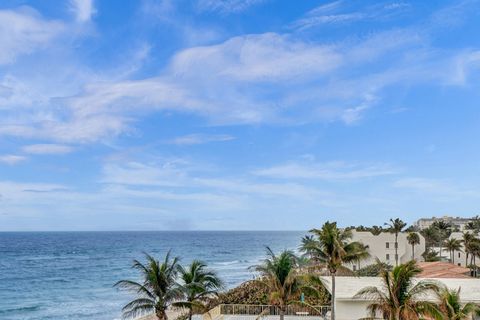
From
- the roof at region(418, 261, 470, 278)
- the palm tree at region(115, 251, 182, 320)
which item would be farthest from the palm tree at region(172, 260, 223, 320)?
the roof at region(418, 261, 470, 278)

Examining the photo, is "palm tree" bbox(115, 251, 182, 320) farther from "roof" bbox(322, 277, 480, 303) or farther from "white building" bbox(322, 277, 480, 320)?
"white building" bbox(322, 277, 480, 320)

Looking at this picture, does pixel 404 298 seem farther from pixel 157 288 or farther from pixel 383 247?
pixel 383 247

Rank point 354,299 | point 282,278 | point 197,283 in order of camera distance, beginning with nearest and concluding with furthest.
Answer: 1. point 197,283
2. point 282,278
3. point 354,299

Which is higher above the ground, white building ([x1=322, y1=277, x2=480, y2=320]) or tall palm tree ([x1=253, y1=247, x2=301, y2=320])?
tall palm tree ([x1=253, y1=247, x2=301, y2=320])

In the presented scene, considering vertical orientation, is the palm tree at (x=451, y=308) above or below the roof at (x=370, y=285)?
above

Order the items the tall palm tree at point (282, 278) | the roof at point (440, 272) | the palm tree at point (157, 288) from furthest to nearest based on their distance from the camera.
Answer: the roof at point (440, 272)
the tall palm tree at point (282, 278)
the palm tree at point (157, 288)

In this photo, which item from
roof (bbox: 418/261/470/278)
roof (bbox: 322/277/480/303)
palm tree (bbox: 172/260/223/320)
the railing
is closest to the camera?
palm tree (bbox: 172/260/223/320)

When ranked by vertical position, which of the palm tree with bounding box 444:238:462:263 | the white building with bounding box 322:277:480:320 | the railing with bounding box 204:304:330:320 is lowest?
the railing with bounding box 204:304:330:320

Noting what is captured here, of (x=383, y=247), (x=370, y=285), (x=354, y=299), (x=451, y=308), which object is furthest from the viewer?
(x=383, y=247)

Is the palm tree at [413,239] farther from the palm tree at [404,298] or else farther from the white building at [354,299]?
the palm tree at [404,298]

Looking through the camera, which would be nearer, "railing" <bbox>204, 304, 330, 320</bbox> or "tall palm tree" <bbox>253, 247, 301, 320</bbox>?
"tall palm tree" <bbox>253, 247, 301, 320</bbox>

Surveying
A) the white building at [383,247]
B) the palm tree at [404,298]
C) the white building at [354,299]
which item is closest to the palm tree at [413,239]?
the white building at [383,247]

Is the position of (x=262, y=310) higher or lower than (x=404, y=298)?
lower

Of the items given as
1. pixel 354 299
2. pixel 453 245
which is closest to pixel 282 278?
pixel 354 299
